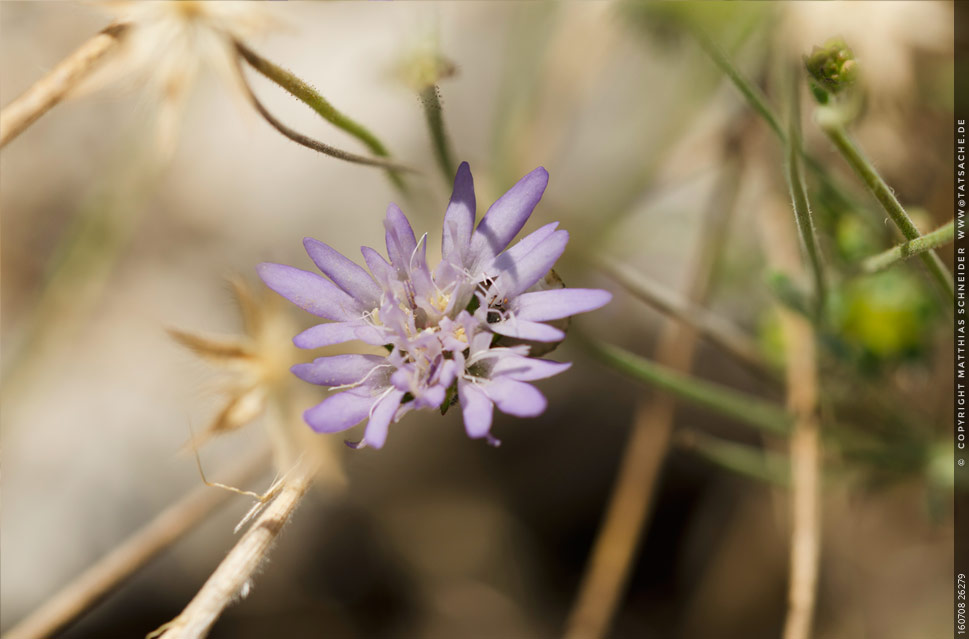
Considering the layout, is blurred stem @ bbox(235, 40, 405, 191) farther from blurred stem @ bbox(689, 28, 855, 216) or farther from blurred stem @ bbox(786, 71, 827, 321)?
blurred stem @ bbox(786, 71, 827, 321)

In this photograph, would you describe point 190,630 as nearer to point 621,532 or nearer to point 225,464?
point 225,464

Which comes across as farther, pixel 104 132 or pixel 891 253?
pixel 104 132

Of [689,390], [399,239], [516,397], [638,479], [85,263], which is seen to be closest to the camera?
[516,397]

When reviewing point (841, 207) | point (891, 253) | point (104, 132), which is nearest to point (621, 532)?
Result: point (841, 207)

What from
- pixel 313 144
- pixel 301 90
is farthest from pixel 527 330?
pixel 301 90

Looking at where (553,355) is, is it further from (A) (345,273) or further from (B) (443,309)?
(A) (345,273)

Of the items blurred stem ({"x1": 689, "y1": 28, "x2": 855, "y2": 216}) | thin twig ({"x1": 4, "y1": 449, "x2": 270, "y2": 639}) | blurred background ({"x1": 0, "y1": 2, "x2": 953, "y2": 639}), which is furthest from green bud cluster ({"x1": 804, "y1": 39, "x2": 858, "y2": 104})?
thin twig ({"x1": 4, "y1": 449, "x2": 270, "y2": 639})
